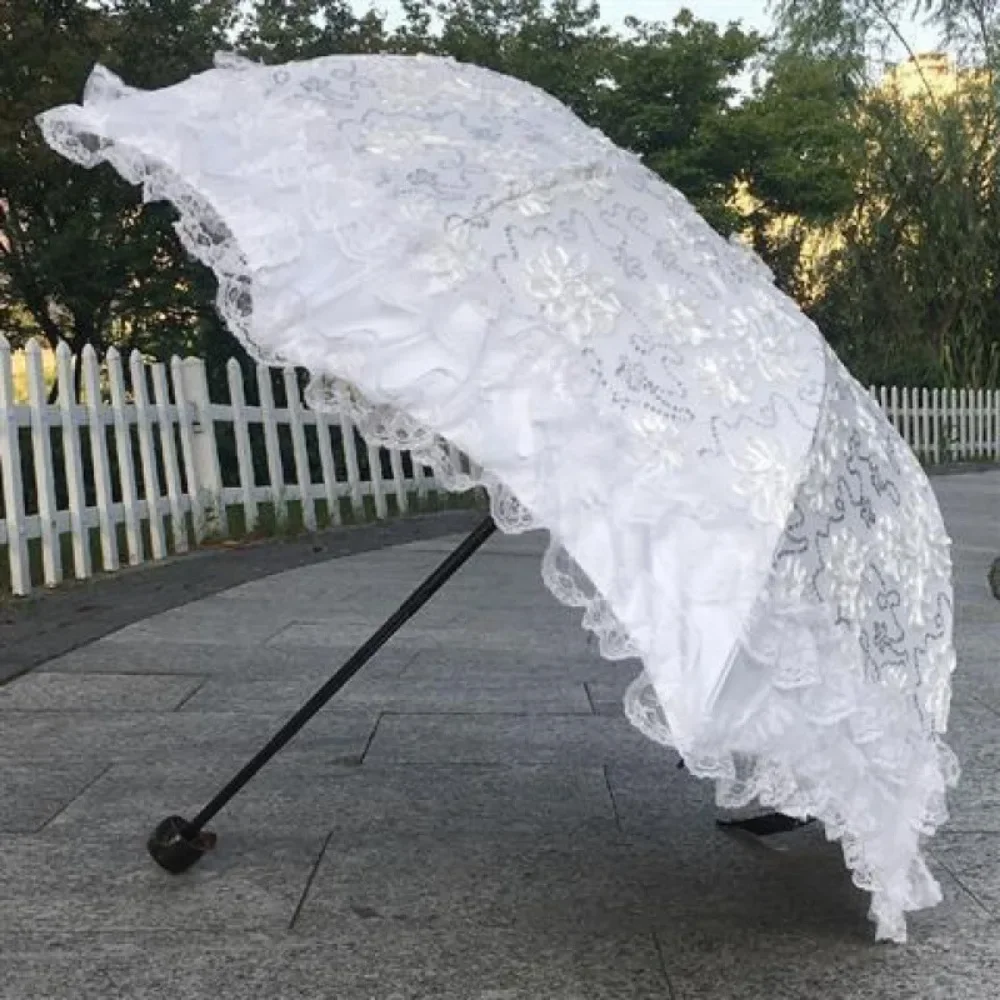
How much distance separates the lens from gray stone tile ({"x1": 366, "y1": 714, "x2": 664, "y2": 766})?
4254mm

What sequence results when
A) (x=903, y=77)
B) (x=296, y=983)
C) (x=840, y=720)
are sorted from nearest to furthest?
(x=840, y=720)
(x=296, y=983)
(x=903, y=77)

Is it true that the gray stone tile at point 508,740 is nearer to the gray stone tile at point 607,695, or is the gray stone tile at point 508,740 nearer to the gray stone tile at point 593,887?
the gray stone tile at point 607,695

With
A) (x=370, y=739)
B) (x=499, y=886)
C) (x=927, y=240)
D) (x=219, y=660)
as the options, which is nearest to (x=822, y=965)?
(x=499, y=886)

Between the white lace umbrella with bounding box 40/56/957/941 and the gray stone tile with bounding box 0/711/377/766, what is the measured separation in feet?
6.44

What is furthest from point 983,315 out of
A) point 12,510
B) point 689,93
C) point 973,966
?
point 973,966

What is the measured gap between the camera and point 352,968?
2.72m

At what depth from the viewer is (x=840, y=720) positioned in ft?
8.15

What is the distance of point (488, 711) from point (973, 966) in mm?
2259

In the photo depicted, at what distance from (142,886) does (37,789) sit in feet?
2.70

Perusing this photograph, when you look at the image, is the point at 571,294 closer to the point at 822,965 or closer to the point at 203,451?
the point at 822,965

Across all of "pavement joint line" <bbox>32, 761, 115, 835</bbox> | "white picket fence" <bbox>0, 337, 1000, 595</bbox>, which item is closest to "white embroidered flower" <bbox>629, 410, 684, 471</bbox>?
"pavement joint line" <bbox>32, 761, 115, 835</bbox>

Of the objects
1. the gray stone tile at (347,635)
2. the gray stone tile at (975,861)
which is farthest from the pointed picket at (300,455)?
the gray stone tile at (975,861)

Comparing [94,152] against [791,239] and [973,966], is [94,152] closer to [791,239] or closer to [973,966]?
[973,966]

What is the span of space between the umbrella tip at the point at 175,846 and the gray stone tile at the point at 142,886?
35 millimetres
